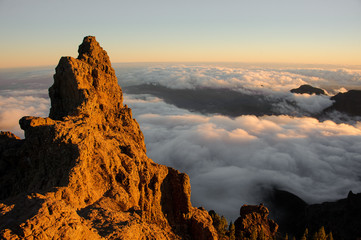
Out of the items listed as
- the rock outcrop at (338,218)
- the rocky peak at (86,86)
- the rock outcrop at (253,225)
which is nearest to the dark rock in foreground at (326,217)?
the rock outcrop at (338,218)

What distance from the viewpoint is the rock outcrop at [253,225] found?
2609 inches

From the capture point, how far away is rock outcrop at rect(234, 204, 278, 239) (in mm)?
66256

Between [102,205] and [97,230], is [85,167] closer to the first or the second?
[102,205]

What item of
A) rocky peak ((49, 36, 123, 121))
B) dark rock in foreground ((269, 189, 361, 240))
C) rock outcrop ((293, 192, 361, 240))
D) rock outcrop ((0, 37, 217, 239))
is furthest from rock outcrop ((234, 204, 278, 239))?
dark rock in foreground ((269, 189, 361, 240))

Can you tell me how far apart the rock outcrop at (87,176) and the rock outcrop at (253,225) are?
32281mm

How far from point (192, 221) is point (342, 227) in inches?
4266

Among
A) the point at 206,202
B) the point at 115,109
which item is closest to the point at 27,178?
the point at 115,109

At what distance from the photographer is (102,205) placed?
2216 cm

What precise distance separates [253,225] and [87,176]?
62.6 m

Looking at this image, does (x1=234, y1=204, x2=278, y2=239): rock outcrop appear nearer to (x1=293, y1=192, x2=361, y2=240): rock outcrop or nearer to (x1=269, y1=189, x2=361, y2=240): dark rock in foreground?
(x1=293, y1=192, x2=361, y2=240): rock outcrop

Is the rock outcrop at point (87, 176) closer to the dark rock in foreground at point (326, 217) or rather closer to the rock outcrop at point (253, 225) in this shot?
the rock outcrop at point (253, 225)

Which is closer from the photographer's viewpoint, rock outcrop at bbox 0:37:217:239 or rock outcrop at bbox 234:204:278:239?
rock outcrop at bbox 0:37:217:239

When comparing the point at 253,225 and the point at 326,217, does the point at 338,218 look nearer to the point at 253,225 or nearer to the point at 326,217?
the point at 326,217

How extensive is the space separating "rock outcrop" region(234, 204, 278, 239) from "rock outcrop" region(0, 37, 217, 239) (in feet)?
106
